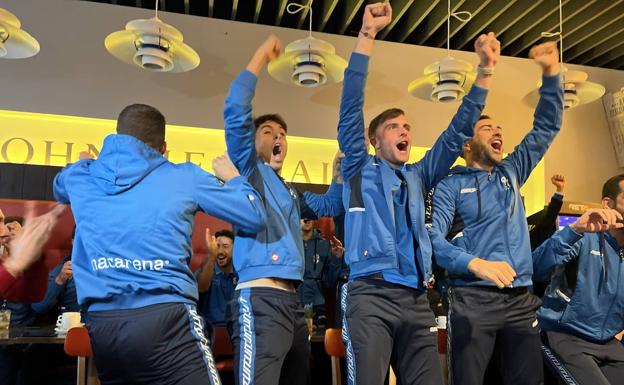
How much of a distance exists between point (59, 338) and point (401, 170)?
2162 millimetres

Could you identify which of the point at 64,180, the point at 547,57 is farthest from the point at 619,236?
the point at 64,180

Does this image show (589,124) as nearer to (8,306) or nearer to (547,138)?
(547,138)

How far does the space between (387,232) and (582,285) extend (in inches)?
48.3

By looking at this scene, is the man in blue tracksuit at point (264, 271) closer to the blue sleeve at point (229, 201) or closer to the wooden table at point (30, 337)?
the blue sleeve at point (229, 201)

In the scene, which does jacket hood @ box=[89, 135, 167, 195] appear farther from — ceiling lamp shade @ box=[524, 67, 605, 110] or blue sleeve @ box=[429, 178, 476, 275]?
ceiling lamp shade @ box=[524, 67, 605, 110]

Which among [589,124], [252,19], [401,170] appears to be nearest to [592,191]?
[589,124]

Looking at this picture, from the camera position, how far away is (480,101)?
2664 millimetres

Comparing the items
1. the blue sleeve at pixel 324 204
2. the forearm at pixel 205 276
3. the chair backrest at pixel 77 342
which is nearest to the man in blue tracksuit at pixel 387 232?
the blue sleeve at pixel 324 204

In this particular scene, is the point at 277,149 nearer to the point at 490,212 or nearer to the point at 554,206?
the point at 490,212

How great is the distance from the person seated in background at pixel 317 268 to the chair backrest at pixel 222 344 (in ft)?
2.78

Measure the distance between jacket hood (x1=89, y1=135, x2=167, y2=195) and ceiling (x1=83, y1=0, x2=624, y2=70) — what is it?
161 inches

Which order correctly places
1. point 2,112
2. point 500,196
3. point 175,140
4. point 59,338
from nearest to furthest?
point 500,196 → point 59,338 → point 2,112 → point 175,140

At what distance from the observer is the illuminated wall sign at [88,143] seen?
572cm

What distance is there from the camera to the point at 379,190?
99.7 inches
